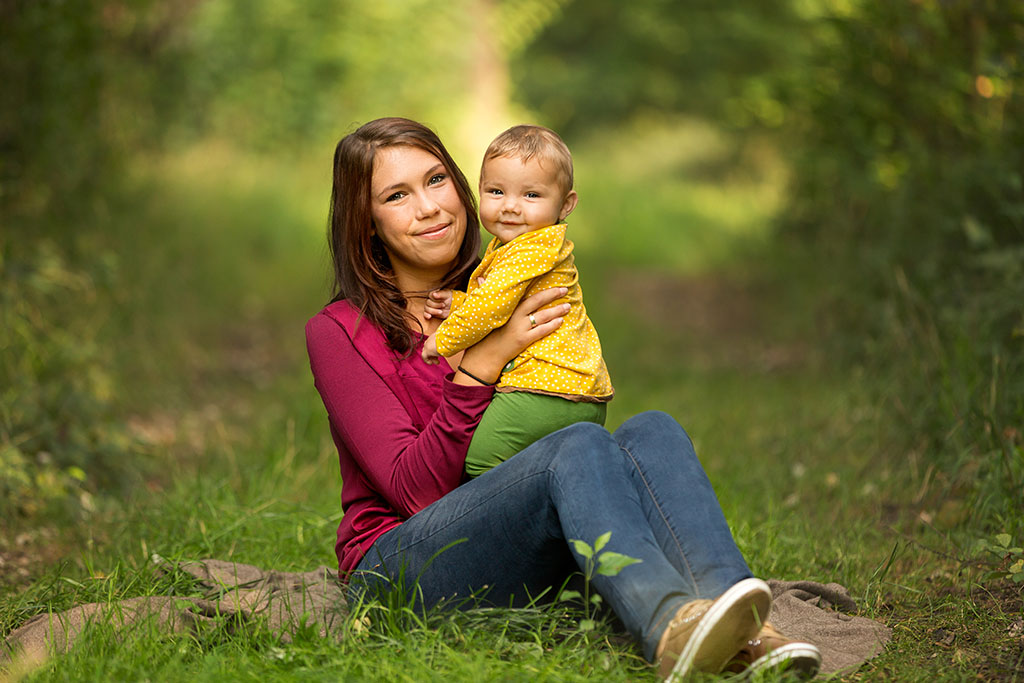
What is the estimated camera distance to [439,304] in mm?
2982

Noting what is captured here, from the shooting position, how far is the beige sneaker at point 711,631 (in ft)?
7.21

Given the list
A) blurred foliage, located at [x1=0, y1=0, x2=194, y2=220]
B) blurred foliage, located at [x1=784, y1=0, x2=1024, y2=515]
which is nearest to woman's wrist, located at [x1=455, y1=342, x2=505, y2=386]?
blurred foliage, located at [x1=784, y1=0, x2=1024, y2=515]

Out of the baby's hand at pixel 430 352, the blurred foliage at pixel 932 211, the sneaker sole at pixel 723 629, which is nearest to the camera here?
the sneaker sole at pixel 723 629

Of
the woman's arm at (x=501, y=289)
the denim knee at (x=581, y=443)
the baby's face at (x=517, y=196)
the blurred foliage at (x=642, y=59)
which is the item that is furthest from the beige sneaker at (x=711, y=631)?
the blurred foliage at (x=642, y=59)

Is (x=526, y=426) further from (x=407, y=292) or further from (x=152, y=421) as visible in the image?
(x=152, y=421)

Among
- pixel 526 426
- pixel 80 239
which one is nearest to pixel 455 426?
pixel 526 426

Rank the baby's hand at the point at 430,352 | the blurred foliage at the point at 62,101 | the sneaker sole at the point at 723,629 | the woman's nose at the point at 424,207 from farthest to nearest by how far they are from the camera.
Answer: the blurred foliage at the point at 62,101 → the woman's nose at the point at 424,207 → the baby's hand at the point at 430,352 → the sneaker sole at the point at 723,629

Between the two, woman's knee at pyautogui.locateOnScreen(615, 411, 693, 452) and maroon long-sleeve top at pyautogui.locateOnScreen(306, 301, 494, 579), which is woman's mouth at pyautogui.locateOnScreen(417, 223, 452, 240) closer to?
maroon long-sleeve top at pyautogui.locateOnScreen(306, 301, 494, 579)

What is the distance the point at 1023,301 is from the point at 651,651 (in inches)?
107

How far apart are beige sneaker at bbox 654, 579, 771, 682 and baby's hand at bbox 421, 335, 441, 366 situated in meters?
0.93

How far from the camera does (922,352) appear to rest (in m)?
4.70

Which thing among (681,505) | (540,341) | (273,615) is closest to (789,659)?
(681,505)

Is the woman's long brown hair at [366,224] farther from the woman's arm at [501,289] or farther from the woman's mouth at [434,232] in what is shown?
the woman's arm at [501,289]

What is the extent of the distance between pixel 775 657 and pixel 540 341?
0.91m
